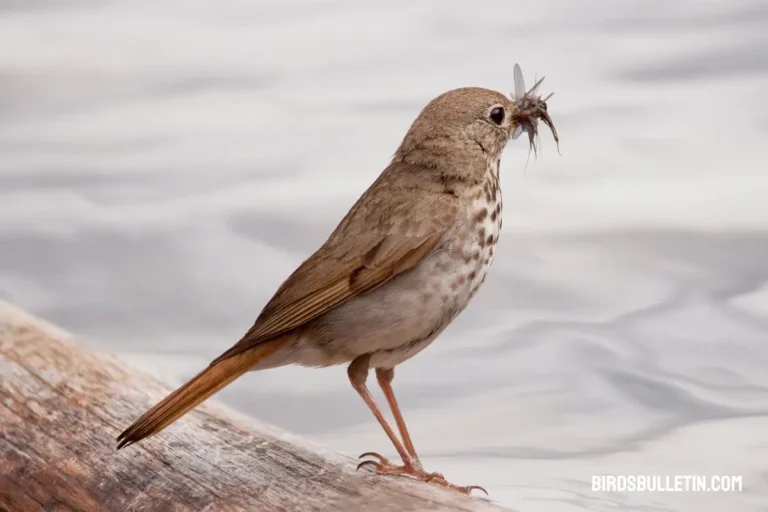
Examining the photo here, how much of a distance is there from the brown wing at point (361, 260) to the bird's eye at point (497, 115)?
38 cm

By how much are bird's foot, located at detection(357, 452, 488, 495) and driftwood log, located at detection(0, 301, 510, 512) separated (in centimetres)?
5

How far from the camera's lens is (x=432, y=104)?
5172 millimetres

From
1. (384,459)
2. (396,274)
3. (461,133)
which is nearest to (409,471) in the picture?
(384,459)

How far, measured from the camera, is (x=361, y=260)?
16.0 feet

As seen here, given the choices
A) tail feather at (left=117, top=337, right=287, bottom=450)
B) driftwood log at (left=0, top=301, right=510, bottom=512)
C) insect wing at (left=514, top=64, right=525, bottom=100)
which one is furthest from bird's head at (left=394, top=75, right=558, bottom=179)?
driftwood log at (left=0, top=301, right=510, bottom=512)

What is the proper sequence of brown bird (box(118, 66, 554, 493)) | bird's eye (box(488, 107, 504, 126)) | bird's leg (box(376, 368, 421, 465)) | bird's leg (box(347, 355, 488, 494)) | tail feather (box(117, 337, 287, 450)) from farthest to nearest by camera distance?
bird's leg (box(376, 368, 421, 465)), bird's eye (box(488, 107, 504, 126)), bird's leg (box(347, 355, 488, 494)), brown bird (box(118, 66, 554, 493)), tail feather (box(117, 337, 287, 450))

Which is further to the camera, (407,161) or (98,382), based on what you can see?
(98,382)

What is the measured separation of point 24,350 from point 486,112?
219 centimetres

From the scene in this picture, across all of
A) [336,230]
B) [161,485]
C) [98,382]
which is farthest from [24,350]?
[336,230]

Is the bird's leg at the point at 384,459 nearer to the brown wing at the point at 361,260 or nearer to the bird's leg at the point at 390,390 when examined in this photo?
the bird's leg at the point at 390,390

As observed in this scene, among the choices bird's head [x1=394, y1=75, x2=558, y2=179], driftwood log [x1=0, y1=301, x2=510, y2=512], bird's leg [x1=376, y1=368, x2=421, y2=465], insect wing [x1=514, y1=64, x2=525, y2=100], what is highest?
insect wing [x1=514, y1=64, x2=525, y2=100]

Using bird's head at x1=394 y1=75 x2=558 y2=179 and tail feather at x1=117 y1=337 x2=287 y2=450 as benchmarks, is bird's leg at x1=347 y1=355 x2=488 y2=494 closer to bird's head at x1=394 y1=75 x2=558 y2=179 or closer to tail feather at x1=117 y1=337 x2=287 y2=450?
tail feather at x1=117 y1=337 x2=287 y2=450

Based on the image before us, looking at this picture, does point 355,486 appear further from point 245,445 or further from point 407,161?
point 407,161

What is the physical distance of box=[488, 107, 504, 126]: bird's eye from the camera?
5.13 m
